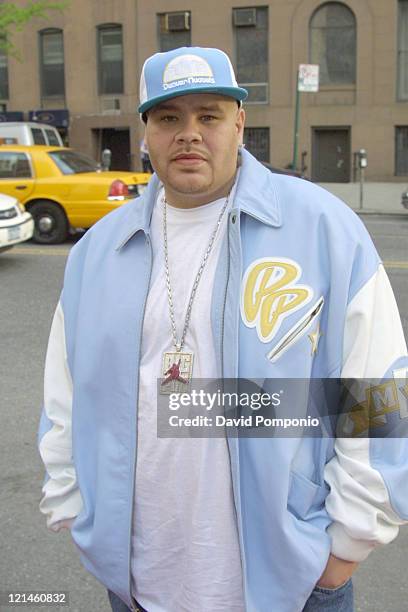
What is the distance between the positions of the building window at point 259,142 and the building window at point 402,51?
485 cm

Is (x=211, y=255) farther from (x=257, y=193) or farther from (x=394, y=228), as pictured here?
(x=394, y=228)

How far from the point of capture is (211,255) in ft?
5.83

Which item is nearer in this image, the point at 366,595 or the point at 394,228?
the point at 366,595

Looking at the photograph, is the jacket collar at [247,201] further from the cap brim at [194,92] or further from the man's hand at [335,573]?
the man's hand at [335,573]

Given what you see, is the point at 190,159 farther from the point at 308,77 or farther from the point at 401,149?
the point at 401,149

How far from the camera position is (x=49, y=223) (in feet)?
39.2

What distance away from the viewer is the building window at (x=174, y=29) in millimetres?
26938

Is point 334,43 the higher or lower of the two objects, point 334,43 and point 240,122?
the higher

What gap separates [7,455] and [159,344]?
2.72 meters

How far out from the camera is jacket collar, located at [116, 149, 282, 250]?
171 centimetres

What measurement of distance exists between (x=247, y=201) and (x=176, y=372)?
0.43 m

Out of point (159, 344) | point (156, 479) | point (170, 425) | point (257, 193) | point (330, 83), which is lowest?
point (156, 479)

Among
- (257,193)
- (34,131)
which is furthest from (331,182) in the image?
(257,193)

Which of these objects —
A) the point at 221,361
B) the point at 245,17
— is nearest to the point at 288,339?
the point at 221,361
